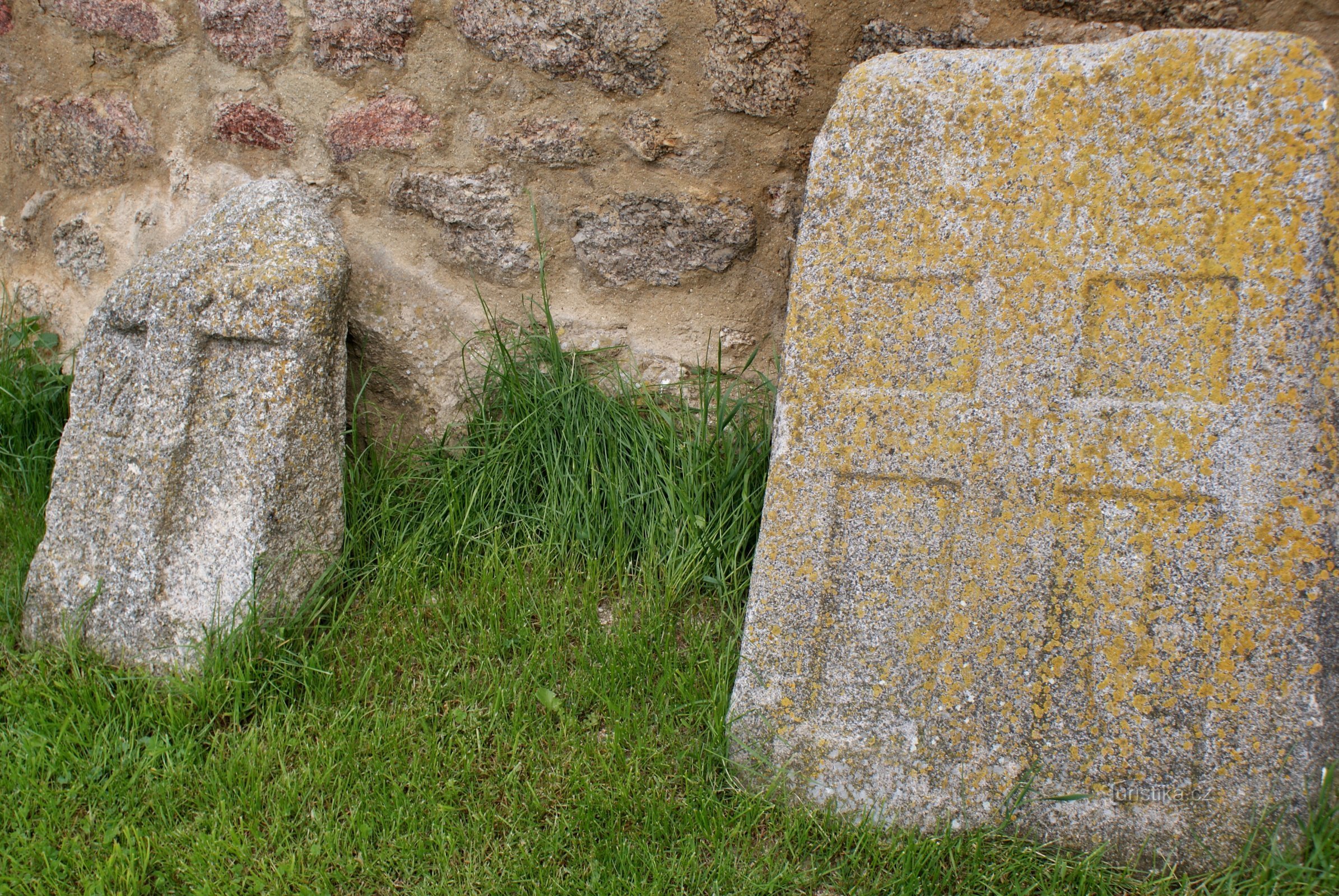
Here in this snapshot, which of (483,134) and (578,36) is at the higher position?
(578,36)

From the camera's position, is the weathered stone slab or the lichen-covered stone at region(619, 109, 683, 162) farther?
the lichen-covered stone at region(619, 109, 683, 162)

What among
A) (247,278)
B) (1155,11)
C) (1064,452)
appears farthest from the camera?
(247,278)

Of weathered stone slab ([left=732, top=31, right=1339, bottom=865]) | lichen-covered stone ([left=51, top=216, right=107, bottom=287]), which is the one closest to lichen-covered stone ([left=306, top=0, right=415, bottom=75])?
lichen-covered stone ([left=51, top=216, right=107, bottom=287])

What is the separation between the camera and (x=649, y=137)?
6.85ft

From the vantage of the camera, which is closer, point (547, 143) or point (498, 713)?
point (498, 713)

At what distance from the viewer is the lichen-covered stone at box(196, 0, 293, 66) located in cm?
218

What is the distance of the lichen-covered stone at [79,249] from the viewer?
2.50m

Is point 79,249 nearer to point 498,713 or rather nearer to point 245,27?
point 245,27

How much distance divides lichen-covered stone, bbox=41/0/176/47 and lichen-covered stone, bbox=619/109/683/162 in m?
1.20

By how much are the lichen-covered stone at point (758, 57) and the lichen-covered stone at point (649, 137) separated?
131 millimetres

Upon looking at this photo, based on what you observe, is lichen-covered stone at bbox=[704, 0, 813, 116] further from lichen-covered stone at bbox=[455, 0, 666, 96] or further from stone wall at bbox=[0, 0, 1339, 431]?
lichen-covered stone at bbox=[455, 0, 666, 96]

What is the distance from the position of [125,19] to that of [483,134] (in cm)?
99

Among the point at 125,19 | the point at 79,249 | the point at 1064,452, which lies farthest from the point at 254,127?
the point at 1064,452

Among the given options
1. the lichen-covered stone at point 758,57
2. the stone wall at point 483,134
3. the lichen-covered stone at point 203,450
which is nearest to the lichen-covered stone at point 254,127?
the stone wall at point 483,134
